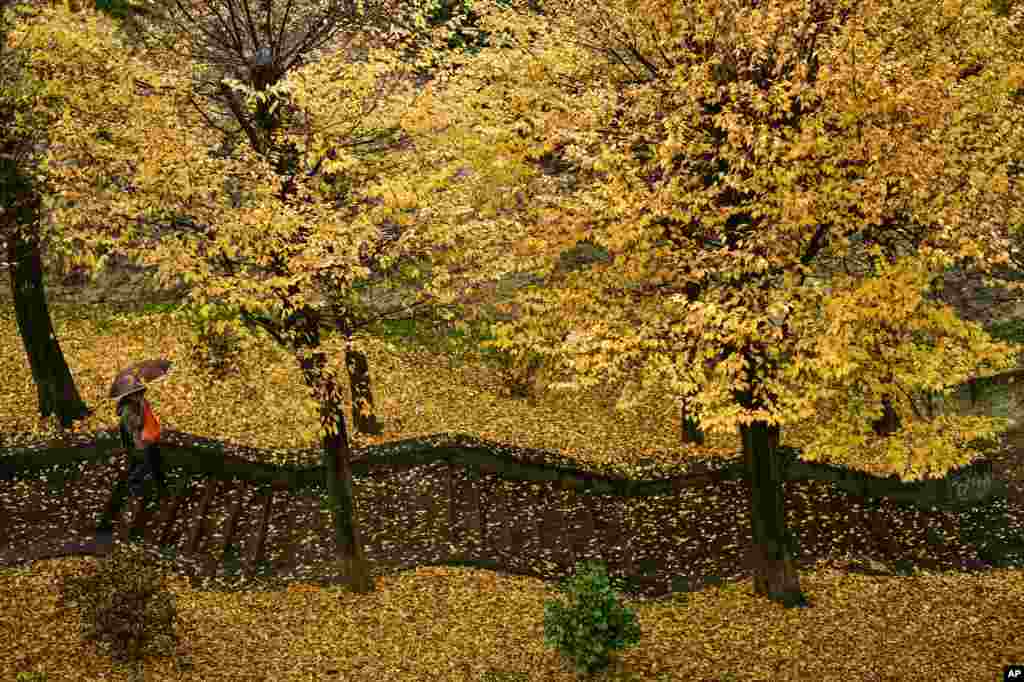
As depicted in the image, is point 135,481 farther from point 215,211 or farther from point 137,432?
point 215,211

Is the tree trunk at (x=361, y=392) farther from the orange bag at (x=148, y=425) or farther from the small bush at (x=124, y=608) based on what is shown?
the small bush at (x=124, y=608)

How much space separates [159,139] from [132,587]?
18.0 ft

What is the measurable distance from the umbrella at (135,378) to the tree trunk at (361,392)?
2958 mm

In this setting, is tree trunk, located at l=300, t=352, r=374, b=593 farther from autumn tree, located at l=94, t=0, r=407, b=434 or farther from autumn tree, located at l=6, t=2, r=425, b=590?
autumn tree, located at l=94, t=0, r=407, b=434

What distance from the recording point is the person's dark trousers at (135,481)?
14.3 meters

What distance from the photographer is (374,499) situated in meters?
17.6

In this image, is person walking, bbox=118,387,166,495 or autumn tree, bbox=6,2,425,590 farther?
person walking, bbox=118,387,166,495

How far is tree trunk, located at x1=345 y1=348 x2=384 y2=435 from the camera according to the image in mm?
13094

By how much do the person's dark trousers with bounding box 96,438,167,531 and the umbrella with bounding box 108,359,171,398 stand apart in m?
0.73

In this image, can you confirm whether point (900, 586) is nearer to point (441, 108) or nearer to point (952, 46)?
point (952, 46)

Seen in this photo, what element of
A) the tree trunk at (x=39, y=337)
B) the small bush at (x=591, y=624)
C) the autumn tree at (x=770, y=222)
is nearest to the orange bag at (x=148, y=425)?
the tree trunk at (x=39, y=337)

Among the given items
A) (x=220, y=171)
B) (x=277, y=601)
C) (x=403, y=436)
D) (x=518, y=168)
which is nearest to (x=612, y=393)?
(x=403, y=436)

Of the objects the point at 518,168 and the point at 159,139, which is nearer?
the point at 159,139

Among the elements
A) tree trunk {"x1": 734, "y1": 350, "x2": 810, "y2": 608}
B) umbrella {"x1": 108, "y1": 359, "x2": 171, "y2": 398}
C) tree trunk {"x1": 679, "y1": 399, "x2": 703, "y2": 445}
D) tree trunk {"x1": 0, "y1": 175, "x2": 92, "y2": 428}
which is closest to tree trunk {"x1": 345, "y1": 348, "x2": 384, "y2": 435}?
umbrella {"x1": 108, "y1": 359, "x2": 171, "y2": 398}
